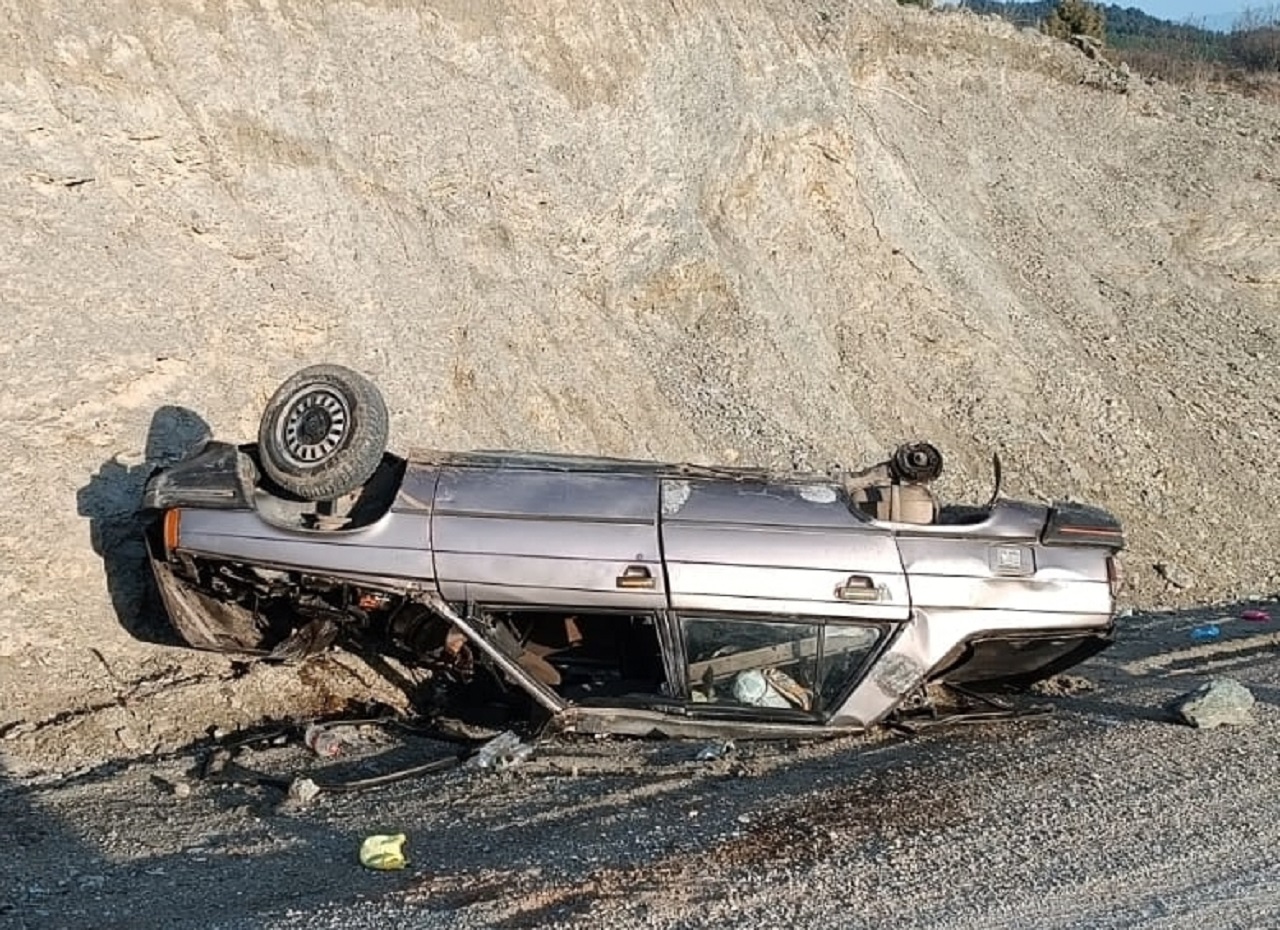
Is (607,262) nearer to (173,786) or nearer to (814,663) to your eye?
(814,663)

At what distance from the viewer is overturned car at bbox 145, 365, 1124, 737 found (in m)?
7.07

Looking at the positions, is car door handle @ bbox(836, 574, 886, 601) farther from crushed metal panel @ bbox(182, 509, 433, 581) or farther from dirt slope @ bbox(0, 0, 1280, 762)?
dirt slope @ bbox(0, 0, 1280, 762)

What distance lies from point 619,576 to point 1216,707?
341 centimetres

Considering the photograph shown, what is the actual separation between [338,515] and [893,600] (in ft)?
10.2

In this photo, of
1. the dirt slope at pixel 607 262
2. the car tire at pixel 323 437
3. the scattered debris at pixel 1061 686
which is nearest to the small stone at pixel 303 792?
the dirt slope at pixel 607 262

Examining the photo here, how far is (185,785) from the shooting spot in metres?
6.81

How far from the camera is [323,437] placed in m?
7.58

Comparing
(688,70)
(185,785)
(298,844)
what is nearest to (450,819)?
(298,844)

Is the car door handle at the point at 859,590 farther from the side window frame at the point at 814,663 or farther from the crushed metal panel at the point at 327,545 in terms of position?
the crushed metal panel at the point at 327,545

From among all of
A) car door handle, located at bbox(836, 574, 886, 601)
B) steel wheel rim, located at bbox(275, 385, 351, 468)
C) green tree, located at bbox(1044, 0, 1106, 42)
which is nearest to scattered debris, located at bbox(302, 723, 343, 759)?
steel wheel rim, located at bbox(275, 385, 351, 468)

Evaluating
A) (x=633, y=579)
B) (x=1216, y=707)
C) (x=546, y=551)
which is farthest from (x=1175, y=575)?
(x=546, y=551)

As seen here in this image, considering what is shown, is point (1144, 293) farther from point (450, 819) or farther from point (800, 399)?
point (450, 819)

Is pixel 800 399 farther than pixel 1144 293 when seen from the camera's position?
No

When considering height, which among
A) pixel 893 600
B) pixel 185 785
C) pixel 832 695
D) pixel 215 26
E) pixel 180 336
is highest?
pixel 215 26
